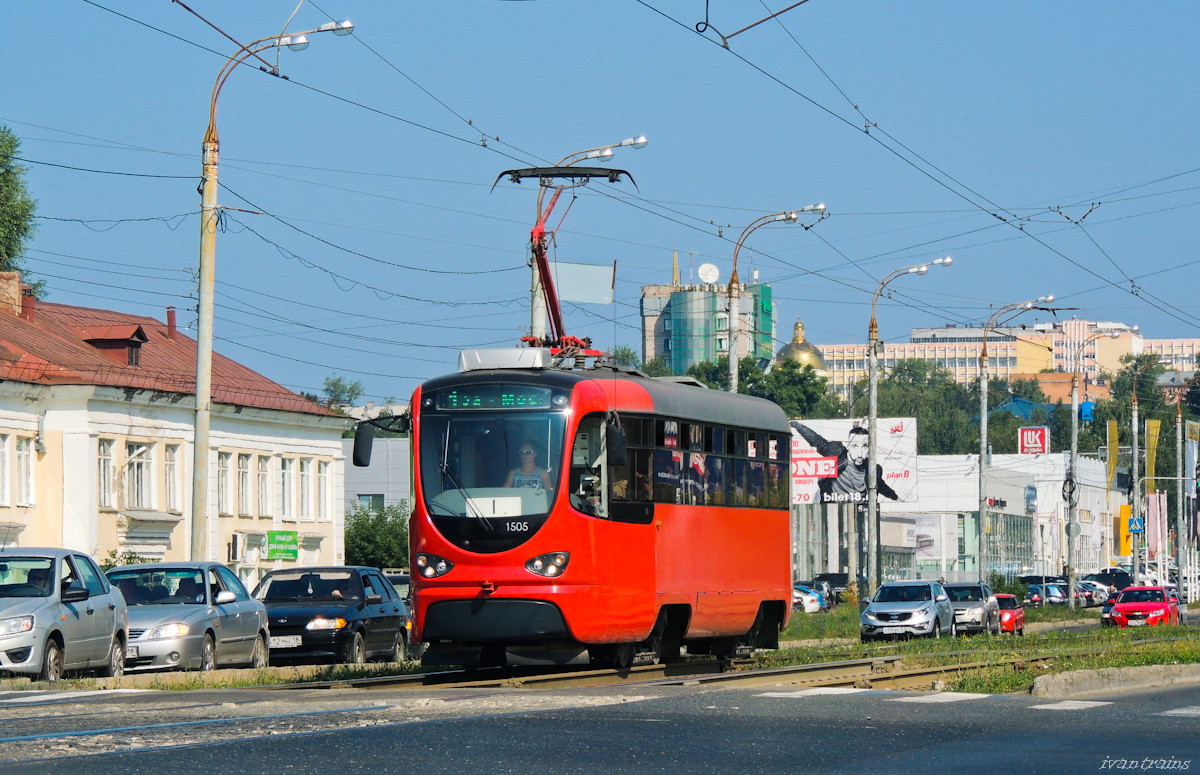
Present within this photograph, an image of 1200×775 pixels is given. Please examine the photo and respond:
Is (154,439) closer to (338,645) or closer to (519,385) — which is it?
(338,645)

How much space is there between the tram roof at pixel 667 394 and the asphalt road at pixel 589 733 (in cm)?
387

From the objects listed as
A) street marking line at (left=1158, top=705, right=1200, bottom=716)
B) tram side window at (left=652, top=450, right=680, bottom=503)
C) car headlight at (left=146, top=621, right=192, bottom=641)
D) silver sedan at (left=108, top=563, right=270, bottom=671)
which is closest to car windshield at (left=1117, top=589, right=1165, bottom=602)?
silver sedan at (left=108, top=563, right=270, bottom=671)

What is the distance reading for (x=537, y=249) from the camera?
94.8 feet

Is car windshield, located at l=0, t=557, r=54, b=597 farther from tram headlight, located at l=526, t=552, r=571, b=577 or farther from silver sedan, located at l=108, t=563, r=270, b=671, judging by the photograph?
tram headlight, located at l=526, t=552, r=571, b=577

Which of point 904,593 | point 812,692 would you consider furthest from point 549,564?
point 904,593

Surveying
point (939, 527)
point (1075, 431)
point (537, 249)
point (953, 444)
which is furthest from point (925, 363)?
point (537, 249)

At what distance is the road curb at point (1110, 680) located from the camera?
16750mm

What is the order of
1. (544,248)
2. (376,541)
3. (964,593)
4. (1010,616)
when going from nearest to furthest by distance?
(544,248) < (964,593) < (1010,616) < (376,541)

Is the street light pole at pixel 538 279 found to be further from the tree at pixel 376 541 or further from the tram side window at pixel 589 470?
the tree at pixel 376 541

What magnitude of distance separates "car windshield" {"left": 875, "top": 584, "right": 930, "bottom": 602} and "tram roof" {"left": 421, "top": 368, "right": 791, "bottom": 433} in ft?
56.0

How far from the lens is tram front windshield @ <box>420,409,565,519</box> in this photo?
17891mm

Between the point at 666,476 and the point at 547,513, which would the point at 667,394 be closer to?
the point at 666,476

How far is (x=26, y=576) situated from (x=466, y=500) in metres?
4.91

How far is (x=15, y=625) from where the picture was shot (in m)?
18.0
